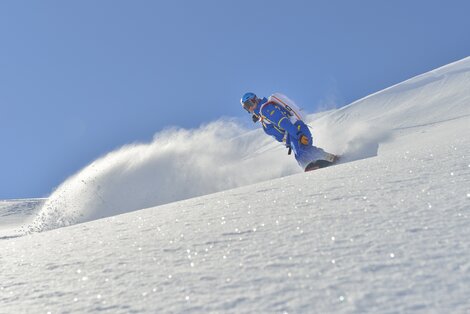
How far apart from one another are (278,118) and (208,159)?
3206 mm

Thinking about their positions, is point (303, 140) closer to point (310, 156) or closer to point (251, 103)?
point (310, 156)

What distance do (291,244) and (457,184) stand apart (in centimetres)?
138

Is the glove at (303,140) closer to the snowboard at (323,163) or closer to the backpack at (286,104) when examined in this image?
the snowboard at (323,163)

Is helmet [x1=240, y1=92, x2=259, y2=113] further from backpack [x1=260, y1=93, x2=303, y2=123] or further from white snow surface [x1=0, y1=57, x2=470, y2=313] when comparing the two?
white snow surface [x1=0, y1=57, x2=470, y2=313]

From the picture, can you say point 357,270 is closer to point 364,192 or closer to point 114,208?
point 364,192

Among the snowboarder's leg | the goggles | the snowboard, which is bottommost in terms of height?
the snowboard

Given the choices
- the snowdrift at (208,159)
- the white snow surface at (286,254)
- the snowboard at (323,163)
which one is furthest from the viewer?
the snowdrift at (208,159)

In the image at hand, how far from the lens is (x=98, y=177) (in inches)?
510

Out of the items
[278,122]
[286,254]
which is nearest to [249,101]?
Answer: [278,122]

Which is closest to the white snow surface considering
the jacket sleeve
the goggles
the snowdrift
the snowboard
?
the snowboard

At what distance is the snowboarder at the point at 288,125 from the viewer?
10.0 metres

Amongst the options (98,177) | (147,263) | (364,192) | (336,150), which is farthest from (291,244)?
(98,177)

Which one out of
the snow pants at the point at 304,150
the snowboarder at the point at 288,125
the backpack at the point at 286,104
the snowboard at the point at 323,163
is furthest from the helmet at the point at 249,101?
the snowboard at the point at 323,163

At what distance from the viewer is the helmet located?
36.9 feet
